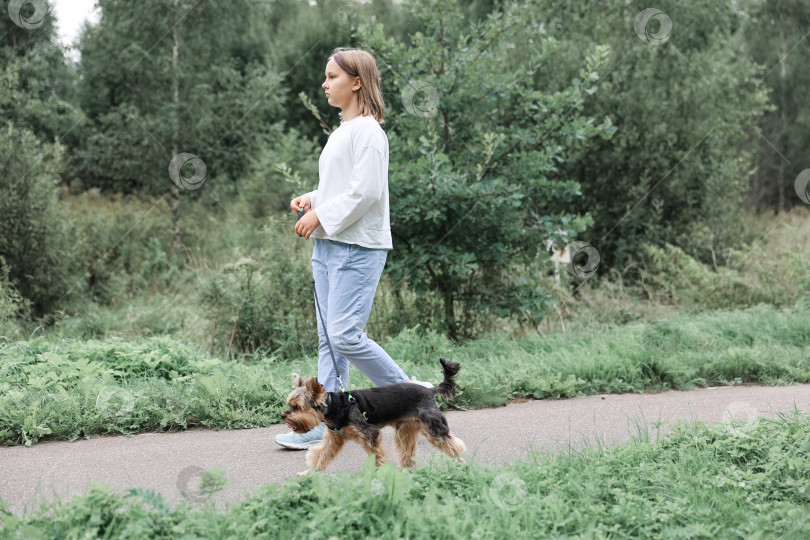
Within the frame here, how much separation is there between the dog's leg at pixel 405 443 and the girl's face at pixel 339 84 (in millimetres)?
1855

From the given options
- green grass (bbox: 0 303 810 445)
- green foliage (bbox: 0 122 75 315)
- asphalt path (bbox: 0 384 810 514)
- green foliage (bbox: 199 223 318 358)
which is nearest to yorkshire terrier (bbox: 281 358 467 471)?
asphalt path (bbox: 0 384 810 514)

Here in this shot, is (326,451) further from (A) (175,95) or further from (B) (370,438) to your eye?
(A) (175,95)

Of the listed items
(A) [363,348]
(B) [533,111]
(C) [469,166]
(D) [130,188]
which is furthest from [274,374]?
(D) [130,188]

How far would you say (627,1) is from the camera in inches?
571

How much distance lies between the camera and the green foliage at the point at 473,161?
7.77m

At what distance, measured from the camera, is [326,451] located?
3744mm

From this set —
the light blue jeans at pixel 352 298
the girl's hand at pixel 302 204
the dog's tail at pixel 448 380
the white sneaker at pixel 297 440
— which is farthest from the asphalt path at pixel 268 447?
the girl's hand at pixel 302 204

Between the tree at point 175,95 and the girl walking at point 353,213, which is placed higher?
the tree at point 175,95

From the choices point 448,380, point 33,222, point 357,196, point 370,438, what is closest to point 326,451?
point 370,438

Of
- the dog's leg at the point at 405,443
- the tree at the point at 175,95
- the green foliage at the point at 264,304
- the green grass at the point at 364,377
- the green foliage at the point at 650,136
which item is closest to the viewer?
the dog's leg at the point at 405,443

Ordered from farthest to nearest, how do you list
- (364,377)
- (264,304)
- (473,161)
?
(473,161) < (264,304) < (364,377)

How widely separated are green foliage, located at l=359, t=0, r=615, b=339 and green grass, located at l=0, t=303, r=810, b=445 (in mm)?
811

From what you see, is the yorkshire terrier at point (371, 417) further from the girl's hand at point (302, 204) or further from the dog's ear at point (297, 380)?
the girl's hand at point (302, 204)

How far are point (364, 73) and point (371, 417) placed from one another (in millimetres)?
1948
